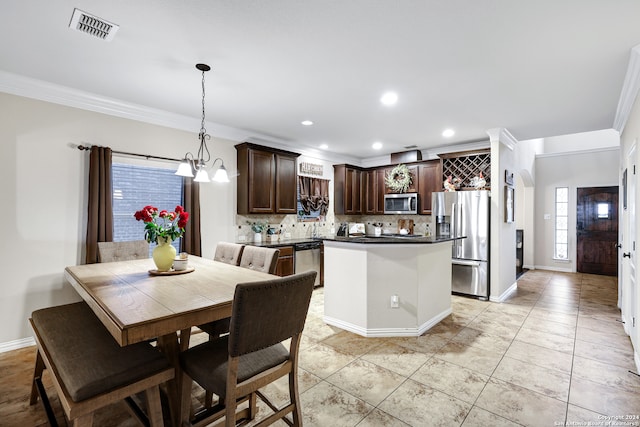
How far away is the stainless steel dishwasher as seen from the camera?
493 cm

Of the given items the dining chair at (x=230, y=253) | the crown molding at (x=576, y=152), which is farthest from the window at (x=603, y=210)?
the dining chair at (x=230, y=253)

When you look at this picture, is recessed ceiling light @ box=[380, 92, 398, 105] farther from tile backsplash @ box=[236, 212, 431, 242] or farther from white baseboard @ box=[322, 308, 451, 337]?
tile backsplash @ box=[236, 212, 431, 242]

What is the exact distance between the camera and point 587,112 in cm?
374

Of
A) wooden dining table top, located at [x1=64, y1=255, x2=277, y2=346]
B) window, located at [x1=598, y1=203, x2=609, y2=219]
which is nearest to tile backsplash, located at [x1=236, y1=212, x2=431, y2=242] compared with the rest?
wooden dining table top, located at [x1=64, y1=255, x2=277, y2=346]

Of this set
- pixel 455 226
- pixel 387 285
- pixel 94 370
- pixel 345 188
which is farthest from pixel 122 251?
pixel 455 226

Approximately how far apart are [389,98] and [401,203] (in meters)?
2.98

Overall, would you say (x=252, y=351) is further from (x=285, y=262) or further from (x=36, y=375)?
(x=285, y=262)

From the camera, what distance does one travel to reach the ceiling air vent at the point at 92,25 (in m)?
2.00

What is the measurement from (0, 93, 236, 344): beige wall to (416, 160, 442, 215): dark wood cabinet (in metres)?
4.73

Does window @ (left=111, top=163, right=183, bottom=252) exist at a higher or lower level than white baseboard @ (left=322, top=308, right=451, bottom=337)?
higher

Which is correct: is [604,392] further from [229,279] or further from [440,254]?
[229,279]

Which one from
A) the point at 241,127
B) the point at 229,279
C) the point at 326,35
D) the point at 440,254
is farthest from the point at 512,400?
the point at 241,127

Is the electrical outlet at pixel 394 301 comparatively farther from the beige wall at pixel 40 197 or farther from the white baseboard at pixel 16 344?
the white baseboard at pixel 16 344

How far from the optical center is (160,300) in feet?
5.68
